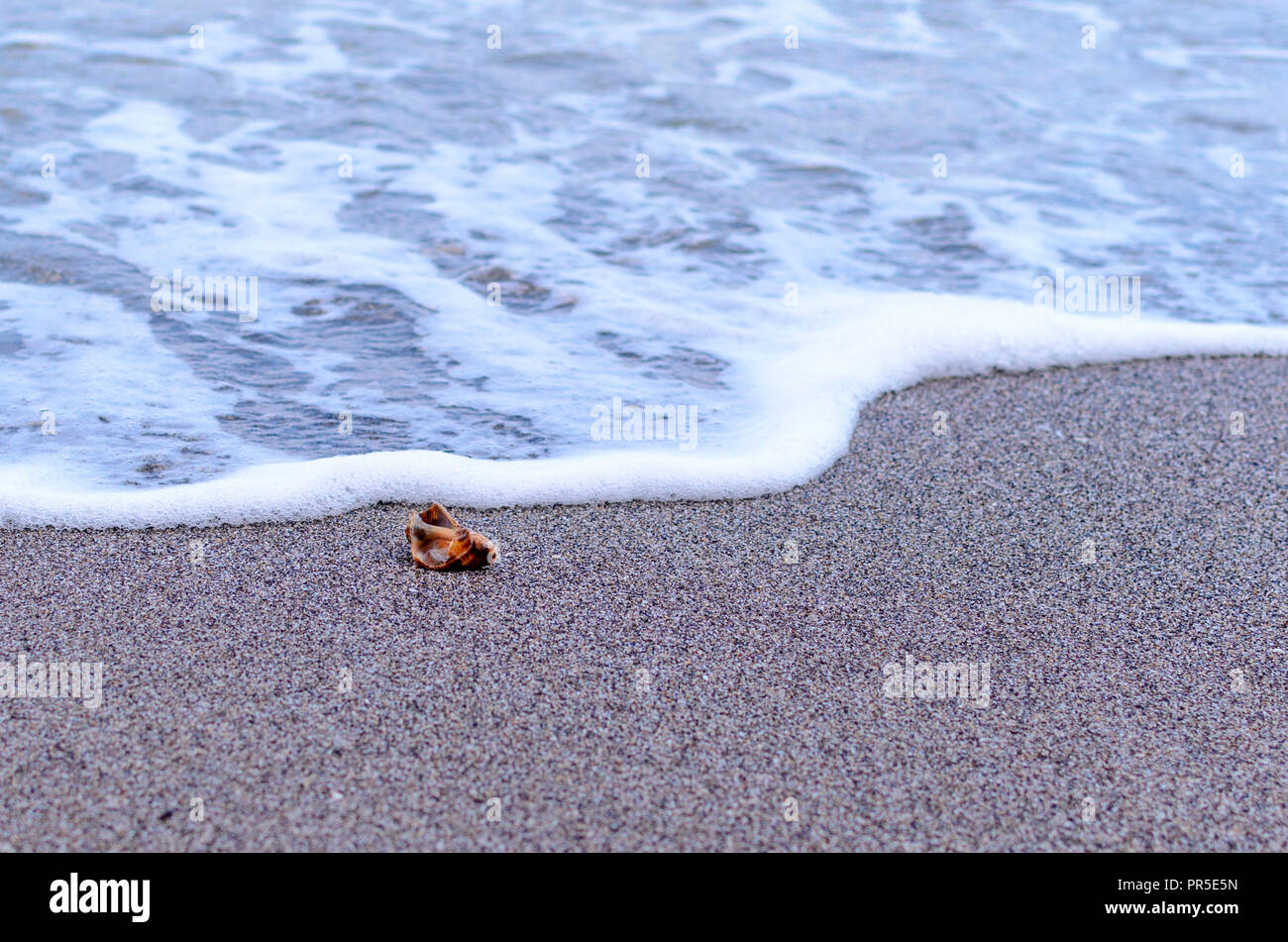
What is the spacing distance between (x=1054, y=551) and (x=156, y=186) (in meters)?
4.07

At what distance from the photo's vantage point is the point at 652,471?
3.06 metres

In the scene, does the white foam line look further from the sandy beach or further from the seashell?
the seashell

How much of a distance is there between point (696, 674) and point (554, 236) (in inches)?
113

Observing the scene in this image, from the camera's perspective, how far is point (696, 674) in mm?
2293
